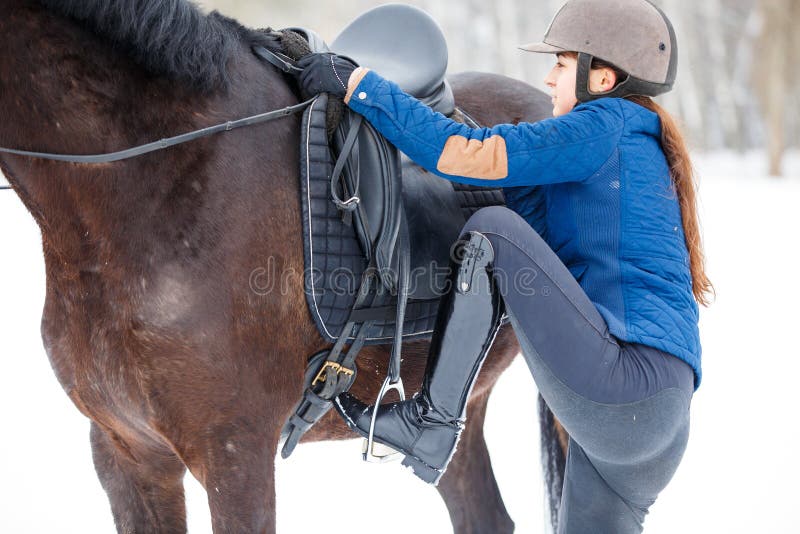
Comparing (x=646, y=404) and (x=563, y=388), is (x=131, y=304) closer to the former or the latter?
(x=563, y=388)

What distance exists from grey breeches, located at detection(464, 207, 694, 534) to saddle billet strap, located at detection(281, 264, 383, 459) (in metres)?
0.33

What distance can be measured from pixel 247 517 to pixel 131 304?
1.78 ft

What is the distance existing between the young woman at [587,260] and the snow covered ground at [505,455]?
5.97 feet

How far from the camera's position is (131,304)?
5.46 ft

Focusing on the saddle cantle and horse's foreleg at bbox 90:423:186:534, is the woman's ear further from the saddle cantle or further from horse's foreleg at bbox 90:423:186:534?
horse's foreleg at bbox 90:423:186:534

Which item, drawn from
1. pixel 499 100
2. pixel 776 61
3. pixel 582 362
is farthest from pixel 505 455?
pixel 776 61

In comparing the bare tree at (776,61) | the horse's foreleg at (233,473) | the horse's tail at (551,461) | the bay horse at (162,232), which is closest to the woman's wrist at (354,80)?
the bay horse at (162,232)

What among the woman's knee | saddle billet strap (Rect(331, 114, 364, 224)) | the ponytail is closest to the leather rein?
saddle billet strap (Rect(331, 114, 364, 224))

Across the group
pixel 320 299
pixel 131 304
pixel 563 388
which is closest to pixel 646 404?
pixel 563 388

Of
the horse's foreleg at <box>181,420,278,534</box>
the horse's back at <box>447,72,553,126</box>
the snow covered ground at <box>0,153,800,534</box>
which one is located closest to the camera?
the horse's foreleg at <box>181,420,278,534</box>

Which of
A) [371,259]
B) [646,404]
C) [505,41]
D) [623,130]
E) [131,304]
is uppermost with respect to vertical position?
[505,41]

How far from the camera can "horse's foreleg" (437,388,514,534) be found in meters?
2.76

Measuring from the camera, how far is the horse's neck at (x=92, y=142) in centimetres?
160

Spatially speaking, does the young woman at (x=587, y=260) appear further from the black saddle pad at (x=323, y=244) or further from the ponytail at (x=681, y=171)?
the black saddle pad at (x=323, y=244)
